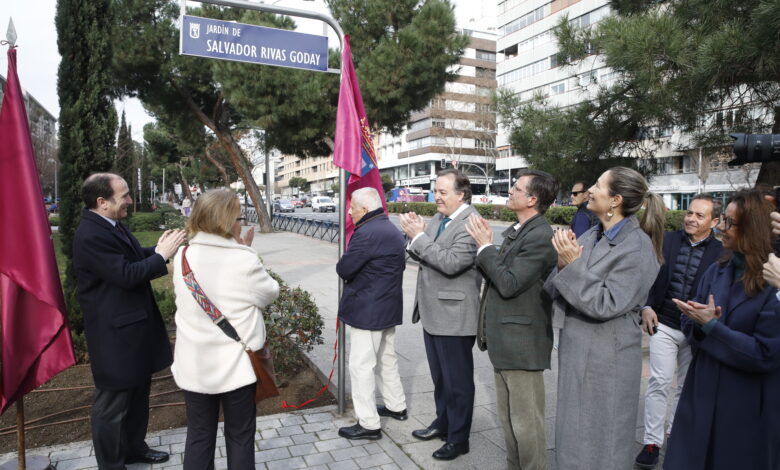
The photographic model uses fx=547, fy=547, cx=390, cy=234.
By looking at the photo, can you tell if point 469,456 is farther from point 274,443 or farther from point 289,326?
point 289,326

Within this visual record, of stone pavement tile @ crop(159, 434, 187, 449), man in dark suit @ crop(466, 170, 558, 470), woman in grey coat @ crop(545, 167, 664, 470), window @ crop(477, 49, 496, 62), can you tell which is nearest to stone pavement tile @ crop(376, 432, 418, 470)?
man in dark suit @ crop(466, 170, 558, 470)

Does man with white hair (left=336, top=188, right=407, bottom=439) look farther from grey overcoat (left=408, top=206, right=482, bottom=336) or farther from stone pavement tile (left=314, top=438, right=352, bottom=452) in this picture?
grey overcoat (left=408, top=206, right=482, bottom=336)

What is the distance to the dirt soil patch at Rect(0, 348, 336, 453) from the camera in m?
3.85

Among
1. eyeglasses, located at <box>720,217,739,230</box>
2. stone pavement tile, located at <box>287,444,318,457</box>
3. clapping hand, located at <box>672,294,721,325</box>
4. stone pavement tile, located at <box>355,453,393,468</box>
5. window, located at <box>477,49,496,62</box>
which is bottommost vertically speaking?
stone pavement tile, located at <box>287,444,318,457</box>

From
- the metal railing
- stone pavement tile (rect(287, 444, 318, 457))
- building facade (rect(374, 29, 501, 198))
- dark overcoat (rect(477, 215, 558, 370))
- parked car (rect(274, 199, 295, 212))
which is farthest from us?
building facade (rect(374, 29, 501, 198))

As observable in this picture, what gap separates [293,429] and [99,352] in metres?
1.45

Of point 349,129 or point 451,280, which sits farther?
point 349,129

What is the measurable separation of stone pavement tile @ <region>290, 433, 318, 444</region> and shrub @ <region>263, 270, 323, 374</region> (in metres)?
1.09

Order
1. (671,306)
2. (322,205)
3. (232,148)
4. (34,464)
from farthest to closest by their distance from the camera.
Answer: (322,205) < (232,148) < (671,306) < (34,464)

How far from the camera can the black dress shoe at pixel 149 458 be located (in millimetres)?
3355

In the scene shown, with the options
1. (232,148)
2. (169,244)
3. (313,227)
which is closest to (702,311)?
(169,244)

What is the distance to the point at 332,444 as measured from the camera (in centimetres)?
365

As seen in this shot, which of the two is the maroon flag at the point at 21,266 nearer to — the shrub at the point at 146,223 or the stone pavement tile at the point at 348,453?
the stone pavement tile at the point at 348,453

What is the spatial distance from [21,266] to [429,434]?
2.66m
